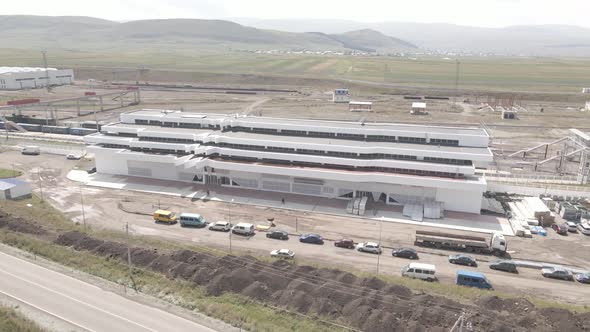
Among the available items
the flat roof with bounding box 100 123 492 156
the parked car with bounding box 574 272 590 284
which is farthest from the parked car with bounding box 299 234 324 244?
the parked car with bounding box 574 272 590 284

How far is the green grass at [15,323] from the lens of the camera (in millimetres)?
29109

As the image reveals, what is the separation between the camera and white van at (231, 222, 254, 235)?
161 feet

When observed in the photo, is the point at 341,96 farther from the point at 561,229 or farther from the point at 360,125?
the point at 561,229

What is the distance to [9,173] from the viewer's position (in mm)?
73125

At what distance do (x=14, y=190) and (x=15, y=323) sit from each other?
37.6 metres

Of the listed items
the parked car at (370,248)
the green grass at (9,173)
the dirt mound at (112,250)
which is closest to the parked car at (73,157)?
the green grass at (9,173)

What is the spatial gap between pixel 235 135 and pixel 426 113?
81426 millimetres

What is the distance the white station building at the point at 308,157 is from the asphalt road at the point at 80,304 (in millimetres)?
29356

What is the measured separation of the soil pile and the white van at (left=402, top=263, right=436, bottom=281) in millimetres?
4985

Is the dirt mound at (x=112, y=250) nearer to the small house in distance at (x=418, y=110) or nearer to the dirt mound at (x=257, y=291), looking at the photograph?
the dirt mound at (x=257, y=291)

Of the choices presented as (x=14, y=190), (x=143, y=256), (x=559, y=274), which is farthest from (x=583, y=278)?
(x=14, y=190)

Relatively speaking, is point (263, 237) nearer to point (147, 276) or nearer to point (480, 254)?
point (147, 276)

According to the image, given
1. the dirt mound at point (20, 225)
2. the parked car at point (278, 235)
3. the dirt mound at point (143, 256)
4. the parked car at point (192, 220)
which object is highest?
the dirt mound at point (20, 225)

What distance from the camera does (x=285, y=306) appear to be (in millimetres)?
33219
